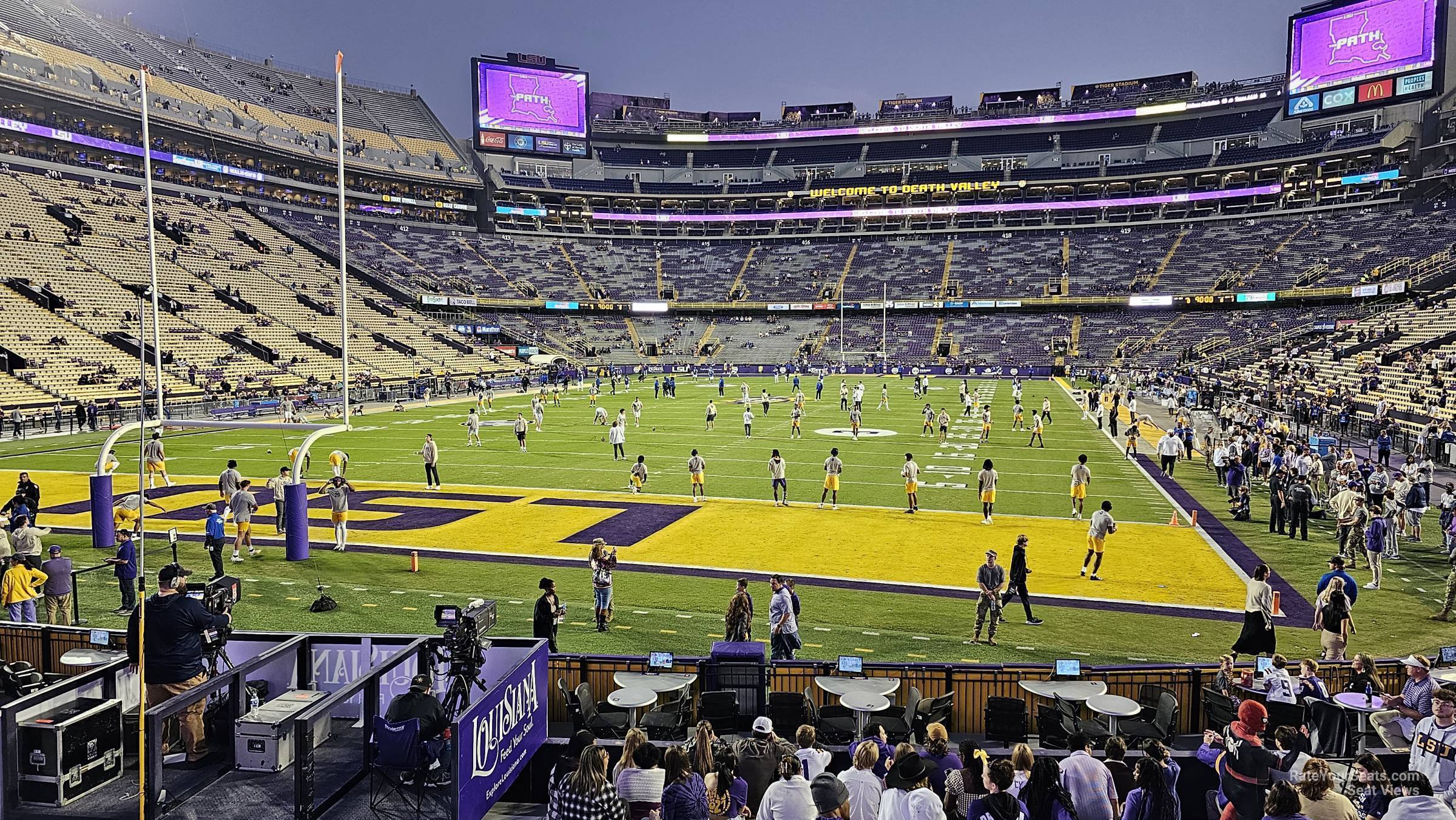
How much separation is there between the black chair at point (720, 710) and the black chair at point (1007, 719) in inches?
95.9

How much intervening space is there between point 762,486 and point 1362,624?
14073 millimetres

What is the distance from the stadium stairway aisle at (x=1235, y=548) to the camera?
537 inches

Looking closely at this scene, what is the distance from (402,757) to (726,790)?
2.70 meters

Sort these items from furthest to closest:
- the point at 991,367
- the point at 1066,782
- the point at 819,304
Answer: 1. the point at 819,304
2. the point at 991,367
3. the point at 1066,782

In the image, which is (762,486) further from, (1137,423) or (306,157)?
(306,157)

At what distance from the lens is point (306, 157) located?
81062 millimetres

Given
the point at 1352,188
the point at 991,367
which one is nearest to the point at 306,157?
the point at 991,367

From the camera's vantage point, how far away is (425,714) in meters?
7.25

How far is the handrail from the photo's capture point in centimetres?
666

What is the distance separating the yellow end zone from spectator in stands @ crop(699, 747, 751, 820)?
8.79m

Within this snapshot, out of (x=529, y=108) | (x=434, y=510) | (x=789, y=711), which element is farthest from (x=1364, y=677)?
(x=529, y=108)

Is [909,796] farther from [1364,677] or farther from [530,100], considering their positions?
[530,100]

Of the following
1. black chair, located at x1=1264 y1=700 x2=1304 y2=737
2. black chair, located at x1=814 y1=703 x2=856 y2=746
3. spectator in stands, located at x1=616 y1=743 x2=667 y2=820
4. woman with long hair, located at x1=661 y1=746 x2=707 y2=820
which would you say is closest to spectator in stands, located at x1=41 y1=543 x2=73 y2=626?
spectator in stands, located at x1=616 y1=743 x2=667 y2=820

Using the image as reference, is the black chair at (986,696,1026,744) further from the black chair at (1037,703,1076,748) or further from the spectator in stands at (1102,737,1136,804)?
the spectator in stands at (1102,737,1136,804)
